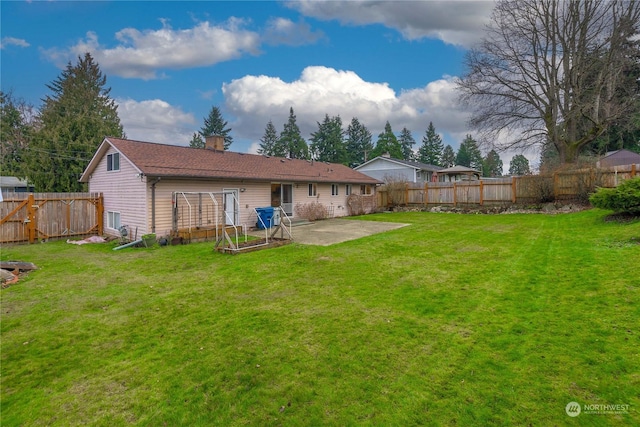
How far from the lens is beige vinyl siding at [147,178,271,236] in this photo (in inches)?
460

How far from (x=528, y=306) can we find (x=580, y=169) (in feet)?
51.3

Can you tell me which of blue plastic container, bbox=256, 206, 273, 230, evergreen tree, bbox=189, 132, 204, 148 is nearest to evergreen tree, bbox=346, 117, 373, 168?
evergreen tree, bbox=189, 132, 204, 148

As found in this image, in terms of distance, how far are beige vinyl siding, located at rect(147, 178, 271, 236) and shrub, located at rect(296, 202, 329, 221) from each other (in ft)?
7.20

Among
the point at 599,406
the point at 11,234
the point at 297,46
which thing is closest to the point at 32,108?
the point at 11,234

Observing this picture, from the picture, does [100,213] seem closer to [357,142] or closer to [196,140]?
[196,140]

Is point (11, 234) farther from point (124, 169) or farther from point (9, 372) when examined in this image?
point (9, 372)

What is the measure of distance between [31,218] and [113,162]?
3.55 meters

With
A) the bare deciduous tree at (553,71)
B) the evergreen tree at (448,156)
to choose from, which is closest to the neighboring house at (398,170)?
the bare deciduous tree at (553,71)

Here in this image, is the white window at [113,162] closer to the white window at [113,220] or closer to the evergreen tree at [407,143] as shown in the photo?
the white window at [113,220]

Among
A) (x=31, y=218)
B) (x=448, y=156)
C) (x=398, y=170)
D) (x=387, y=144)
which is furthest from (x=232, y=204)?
(x=448, y=156)

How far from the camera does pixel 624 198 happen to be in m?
9.68

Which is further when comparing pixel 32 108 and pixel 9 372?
pixel 32 108

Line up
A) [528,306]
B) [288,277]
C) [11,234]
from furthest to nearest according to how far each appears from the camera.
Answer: [11,234] → [288,277] → [528,306]

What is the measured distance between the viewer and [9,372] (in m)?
3.36
